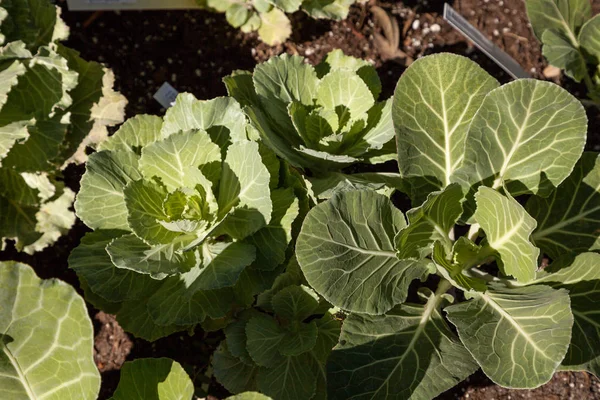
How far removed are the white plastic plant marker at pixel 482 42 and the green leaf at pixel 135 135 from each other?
1200 mm

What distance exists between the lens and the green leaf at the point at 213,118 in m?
1.79

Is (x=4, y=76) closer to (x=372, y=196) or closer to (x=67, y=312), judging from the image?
(x=67, y=312)

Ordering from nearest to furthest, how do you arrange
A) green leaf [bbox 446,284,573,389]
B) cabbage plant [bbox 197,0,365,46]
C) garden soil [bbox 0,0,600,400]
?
green leaf [bbox 446,284,573,389] → cabbage plant [bbox 197,0,365,46] → garden soil [bbox 0,0,600,400]

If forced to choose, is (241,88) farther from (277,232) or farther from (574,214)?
(574,214)

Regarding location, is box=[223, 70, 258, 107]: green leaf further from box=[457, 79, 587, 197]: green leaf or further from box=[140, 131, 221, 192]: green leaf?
box=[457, 79, 587, 197]: green leaf

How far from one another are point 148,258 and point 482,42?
1589 millimetres

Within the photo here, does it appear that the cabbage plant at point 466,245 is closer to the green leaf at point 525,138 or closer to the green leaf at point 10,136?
the green leaf at point 525,138

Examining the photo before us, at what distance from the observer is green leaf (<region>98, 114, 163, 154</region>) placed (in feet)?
6.40

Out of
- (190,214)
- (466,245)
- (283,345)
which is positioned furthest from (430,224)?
(190,214)

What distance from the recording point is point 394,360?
166cm

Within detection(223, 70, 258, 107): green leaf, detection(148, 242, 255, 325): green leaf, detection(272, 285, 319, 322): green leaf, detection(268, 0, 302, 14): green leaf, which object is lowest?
detection(272, 285, 319, 322): green leaf

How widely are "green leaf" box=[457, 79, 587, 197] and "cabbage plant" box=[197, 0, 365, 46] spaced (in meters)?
0.95

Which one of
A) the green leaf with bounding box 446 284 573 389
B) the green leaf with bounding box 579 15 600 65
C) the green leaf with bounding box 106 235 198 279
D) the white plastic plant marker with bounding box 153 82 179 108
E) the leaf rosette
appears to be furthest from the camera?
the white plastic plant marker with bounding box 153 82 179 108

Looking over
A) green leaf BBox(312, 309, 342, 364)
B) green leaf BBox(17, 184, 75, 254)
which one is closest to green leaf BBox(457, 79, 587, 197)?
green leaf BBox(312, 309, 342, 364)
